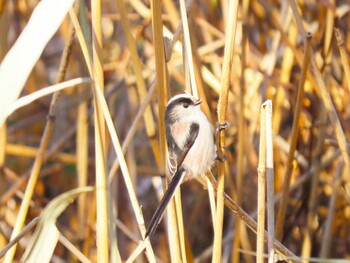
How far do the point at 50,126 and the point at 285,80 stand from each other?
73 centimetres

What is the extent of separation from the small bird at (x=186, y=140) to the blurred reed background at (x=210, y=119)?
3cm

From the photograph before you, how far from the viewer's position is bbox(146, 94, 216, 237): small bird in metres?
1.22

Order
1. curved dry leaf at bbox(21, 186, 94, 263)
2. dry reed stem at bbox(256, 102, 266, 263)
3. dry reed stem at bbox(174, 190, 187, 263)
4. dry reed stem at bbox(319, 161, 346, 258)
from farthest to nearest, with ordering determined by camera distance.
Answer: dry reed stem at bbox(319, 161, 346, 258) < dry reed stem at bbox(174, 190, 187, 263) < dry reed stem at bbox(256, 102, 266, 263) < curved dry leaf at bbox(21, 186, 94, 263)

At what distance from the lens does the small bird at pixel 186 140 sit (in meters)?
1.22

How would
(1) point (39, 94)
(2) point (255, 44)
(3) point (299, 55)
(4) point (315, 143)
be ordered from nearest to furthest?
(1) point (39, 94) < (3) point (299, 55) < (4) point (315, 143) < (2) point (255, 44)

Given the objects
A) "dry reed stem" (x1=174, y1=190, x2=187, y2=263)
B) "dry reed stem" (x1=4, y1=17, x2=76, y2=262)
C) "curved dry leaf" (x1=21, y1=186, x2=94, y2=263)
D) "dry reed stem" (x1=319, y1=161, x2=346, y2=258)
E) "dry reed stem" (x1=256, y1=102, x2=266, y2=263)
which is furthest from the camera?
"dry reed stem" (x1=319, y1=161, x2=346, y2=258)

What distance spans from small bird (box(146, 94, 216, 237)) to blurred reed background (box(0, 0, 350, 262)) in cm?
3

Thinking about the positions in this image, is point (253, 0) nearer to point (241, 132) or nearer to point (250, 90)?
point (250, 90)

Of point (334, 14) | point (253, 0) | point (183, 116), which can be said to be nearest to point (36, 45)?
point (183, 116)

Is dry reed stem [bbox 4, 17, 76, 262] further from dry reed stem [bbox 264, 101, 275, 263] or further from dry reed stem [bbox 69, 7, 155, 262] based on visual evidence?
dry reed stem [bbox 264, 101, 275, 263]

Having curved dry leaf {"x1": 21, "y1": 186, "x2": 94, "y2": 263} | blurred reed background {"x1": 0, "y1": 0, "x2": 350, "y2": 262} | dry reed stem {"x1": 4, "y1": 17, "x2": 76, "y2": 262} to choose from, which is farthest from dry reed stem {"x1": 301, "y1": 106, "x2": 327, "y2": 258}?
curved dry leaf {"x1": 21, "y1": 186, "x2": 94, "y2": 263}

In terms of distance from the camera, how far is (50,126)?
1.42m

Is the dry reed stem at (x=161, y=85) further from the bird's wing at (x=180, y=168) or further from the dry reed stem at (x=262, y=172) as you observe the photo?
the dry reed stem at (x=262, y=172)

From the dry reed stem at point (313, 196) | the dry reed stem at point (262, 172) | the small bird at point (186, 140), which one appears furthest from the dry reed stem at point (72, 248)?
the dry reed stem at point (313, 196)
